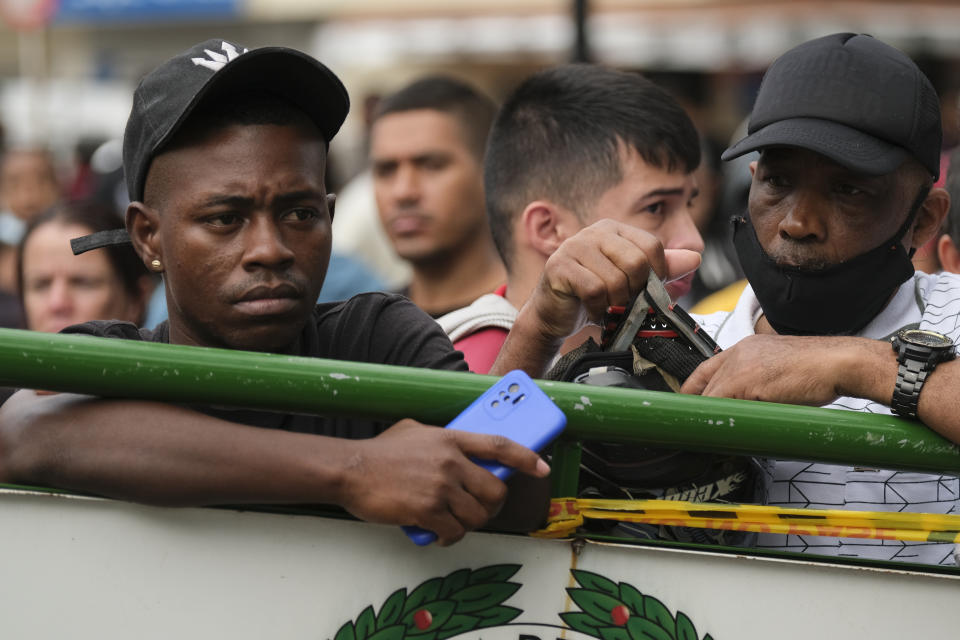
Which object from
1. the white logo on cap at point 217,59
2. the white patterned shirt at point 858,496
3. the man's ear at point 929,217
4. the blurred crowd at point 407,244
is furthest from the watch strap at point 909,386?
the blurred crowd at point 407,244

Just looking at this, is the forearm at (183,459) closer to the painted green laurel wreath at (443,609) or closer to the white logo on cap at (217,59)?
the painted green laurel wreath at (443,609)

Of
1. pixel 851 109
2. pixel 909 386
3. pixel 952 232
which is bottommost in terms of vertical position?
pixel 909 386

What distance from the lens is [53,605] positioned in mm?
1846

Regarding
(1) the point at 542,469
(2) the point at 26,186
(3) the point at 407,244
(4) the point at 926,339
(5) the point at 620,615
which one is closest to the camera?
(1) the point at 542,469

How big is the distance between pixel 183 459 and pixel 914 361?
1.14 metres

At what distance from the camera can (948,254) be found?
367 cm

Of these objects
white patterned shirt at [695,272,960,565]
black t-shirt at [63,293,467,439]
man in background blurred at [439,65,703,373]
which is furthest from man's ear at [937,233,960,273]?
black t-shirt at [63,293,467,439]

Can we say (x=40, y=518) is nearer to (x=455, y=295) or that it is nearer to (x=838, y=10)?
(x=455, y=295)

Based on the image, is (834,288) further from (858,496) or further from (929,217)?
(858,496)

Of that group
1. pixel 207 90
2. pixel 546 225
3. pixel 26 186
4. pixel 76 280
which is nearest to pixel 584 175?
pixel 546 225

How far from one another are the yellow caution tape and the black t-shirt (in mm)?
403

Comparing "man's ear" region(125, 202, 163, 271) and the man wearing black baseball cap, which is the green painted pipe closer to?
the man wearing black baseball cap

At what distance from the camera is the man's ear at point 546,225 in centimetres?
314

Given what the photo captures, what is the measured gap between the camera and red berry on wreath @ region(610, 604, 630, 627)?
1.85 meters
